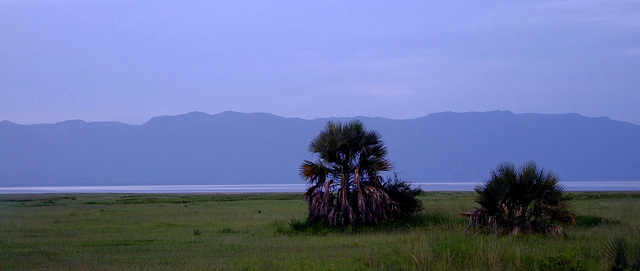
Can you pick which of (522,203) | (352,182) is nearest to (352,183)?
(352,182)

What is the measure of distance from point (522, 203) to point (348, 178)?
24.8 feet

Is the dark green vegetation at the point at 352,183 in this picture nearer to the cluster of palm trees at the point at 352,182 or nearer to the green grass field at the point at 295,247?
the cluster of palm trees at the point at 352,182

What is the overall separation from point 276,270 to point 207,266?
1.61 meters

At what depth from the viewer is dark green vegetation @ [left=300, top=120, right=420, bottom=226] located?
26.9 metres

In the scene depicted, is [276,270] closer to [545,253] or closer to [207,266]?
[207,266]

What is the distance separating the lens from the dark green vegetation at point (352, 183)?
26.9 m

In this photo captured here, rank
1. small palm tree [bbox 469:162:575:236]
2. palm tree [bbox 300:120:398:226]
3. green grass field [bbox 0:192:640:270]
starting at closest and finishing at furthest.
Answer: green grass field [bbox 0:192:640:270], small palm tree [bbox 469:162:575:236], palm tree [bbox 300:120:398:226]

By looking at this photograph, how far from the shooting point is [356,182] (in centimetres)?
2711

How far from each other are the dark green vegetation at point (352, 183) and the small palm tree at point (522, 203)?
18.2 feet

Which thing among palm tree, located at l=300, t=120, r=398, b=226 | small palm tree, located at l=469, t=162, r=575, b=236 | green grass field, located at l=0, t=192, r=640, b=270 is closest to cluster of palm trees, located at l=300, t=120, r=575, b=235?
palm tree, located at l=300, t=120, r=398, b=226

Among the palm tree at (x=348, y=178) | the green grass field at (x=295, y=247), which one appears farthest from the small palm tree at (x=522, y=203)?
the palm tree at (x=348, y=178)

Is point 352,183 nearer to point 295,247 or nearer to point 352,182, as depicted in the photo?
point 352,182

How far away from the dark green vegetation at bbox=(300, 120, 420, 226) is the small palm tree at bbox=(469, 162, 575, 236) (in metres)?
5.53

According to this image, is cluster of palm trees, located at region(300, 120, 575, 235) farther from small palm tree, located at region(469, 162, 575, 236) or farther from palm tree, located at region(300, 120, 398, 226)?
small palm tree, located at region(469, 162, 575, 236)
